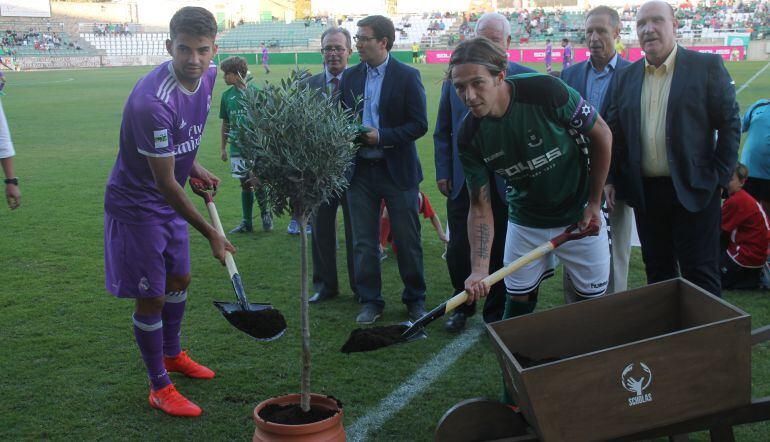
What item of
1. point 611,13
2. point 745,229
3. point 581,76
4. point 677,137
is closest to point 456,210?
point 581,76

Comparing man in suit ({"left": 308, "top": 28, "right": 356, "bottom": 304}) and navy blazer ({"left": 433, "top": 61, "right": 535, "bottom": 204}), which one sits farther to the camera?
man in suit ({"left": 308, "top": 28, "right": 356, "bottom": 304})

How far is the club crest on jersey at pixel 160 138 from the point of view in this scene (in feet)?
11.6

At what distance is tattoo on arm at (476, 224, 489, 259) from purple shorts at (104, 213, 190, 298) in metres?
1.71

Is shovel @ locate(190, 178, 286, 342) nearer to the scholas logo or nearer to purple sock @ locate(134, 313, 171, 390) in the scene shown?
purple sock @ locate(134, 313, 171, 390)

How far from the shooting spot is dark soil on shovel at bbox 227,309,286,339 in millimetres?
3754

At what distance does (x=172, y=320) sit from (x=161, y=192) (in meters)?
1.18

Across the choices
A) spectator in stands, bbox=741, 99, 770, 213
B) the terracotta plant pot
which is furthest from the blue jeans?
spectator in stands, bbox=741, 99, 770, 213

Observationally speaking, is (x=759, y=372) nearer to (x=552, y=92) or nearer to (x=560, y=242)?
(x=560, y=242)

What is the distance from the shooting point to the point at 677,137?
431 cm

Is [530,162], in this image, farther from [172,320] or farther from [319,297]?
[319,297]

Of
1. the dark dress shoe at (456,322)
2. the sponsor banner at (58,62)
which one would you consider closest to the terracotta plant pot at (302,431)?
the dark dress shoe at (456,322)

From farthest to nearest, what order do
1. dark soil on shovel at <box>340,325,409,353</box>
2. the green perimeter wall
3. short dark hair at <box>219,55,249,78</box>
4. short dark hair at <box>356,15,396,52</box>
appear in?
the green perimeter wall
short dark hair at <box>219,55,249,78</box>
short dark hair at <box>356,15,396,52</box>
dark soil on shovel at <box>340,325,409,353</box>

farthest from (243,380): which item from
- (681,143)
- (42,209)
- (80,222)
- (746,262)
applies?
(42,209)

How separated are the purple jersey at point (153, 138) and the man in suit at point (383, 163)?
1.55m
